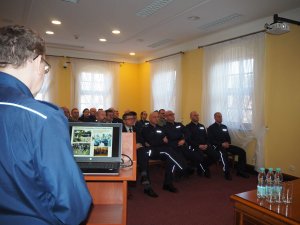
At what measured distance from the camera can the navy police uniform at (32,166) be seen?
74 cm

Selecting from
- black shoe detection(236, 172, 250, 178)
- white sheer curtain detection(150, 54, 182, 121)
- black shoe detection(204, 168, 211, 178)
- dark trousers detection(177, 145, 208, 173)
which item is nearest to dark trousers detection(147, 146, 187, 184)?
dark trousers detection(177, 145, 208, 173)

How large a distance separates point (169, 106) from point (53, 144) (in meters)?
6.34

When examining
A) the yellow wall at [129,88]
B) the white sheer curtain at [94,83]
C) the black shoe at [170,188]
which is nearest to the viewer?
the black shoe at [170,188]

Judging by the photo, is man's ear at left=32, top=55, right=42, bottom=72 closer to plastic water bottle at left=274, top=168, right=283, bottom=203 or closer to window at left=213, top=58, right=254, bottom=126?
plastic water bottle at left=274, top=168, right=283, bottom=203

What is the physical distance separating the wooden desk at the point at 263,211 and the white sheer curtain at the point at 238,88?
301cm

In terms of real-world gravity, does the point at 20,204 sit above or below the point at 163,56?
below

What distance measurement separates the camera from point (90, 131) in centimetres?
193

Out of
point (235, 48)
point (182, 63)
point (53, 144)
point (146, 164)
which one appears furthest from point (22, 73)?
point (182, 63)

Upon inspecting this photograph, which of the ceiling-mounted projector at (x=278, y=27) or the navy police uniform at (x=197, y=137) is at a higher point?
the ceiling-mounted projector at (x=278, y=27)

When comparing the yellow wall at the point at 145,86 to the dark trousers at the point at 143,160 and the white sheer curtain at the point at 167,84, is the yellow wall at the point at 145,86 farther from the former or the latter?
the dark trousers at the point at 143,160

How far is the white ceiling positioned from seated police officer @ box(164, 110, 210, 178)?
6.21 ft

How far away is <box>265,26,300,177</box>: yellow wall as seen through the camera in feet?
14.1

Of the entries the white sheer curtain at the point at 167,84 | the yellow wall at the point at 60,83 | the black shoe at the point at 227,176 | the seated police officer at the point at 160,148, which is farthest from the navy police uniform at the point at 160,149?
the yellow wall at the point at 60,83

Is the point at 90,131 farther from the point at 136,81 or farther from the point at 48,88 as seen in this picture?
the point at 136,81
